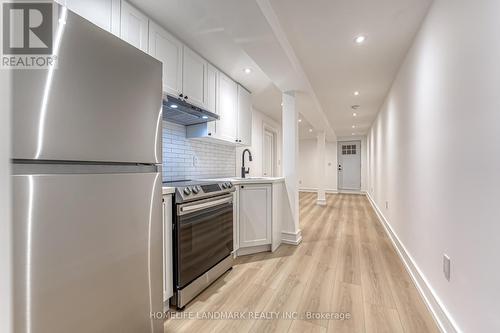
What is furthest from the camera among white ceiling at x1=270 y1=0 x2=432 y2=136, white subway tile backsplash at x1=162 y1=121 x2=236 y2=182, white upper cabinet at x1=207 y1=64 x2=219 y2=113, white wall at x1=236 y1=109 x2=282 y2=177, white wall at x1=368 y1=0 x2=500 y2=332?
white wall at x1=236 y1=109 x2=282 y2=177

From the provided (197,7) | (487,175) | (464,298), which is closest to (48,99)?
(197,7)

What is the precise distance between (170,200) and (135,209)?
1.75 feet

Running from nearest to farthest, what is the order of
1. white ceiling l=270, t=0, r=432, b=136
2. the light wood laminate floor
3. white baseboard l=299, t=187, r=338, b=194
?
the light wood laminate floor < white ceiling l=270, t=0, r=432, b=136 < white baseboard l=299, t=187, r=338, b=194

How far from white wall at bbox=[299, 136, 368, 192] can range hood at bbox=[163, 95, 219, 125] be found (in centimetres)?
729

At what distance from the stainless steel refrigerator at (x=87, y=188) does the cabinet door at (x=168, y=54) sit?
802 mm

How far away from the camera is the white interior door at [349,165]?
355 inches

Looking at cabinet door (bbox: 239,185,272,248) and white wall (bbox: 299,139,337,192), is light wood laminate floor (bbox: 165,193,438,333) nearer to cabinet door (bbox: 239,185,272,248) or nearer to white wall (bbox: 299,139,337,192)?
cabinet door (bbox: 239,185,272,248)

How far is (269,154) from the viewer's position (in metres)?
5.92

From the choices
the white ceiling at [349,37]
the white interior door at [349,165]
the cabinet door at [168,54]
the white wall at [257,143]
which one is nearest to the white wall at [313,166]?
the white interior door at [349,165]

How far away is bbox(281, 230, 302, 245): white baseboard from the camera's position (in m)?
3.12

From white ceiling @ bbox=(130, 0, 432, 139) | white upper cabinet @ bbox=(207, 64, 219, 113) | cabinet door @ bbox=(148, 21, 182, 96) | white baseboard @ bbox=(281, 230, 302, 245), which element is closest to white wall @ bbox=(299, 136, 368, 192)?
white ceiling @ bbox=(130, 0, 432, 139)

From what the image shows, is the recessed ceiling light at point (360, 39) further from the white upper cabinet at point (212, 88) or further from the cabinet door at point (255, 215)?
the cabinet door at point (255, 215)

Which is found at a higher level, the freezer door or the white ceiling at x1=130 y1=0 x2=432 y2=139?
the white ceiling at x1=130 y1=0 x2=432 y2=139

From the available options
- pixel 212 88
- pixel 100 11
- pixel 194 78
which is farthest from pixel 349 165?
pixel 100 11
